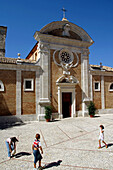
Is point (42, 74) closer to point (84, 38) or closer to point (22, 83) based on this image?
point (22, 83)

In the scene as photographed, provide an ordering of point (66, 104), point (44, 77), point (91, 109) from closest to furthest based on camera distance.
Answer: point (44, 77) < point (91, 109) < point (66, 104)

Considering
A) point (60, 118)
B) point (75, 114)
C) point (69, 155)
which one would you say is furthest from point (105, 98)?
point (69, 155)

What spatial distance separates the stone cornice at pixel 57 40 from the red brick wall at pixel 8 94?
202 inches

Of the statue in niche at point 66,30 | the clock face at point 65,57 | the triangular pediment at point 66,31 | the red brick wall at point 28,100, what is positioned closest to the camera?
the red brick wall at point 28,100

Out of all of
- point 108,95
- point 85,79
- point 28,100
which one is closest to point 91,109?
point 85,79

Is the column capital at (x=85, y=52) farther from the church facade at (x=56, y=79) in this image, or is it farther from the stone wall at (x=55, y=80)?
the stone wall at (x=55, y=80)

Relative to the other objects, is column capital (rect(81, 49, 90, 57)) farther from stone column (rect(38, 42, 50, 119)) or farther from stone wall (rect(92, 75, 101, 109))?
stone column (rect(38, 42, 50, 119))

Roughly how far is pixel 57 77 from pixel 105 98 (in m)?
7.98

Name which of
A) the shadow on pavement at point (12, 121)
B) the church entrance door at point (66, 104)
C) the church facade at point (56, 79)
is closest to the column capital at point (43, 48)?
the church facade at point (56, 79)

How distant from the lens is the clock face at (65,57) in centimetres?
1816

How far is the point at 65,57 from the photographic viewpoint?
727 inches

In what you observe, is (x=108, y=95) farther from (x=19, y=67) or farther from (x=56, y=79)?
(x=19, y=67)

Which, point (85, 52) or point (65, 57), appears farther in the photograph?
point (85, 52)

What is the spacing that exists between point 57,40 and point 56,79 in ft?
15.8
